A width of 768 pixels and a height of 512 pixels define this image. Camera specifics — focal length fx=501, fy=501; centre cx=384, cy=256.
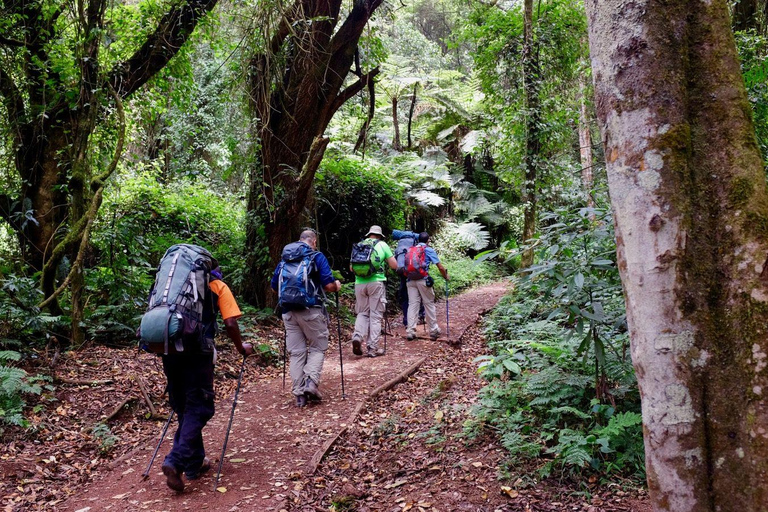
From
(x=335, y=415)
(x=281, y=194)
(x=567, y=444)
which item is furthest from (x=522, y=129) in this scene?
(x=567, y=444)

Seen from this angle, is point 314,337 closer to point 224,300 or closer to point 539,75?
point 224,300

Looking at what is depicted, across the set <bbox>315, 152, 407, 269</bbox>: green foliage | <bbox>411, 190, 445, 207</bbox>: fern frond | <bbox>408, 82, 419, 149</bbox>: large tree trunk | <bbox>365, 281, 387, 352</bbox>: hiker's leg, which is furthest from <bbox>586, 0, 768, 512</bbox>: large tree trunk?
<bbox>408, 82, 419, 149</bbox>: large tree trunk

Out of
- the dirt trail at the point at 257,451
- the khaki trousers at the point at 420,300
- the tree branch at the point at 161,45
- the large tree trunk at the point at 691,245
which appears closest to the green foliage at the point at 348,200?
the khaki trousers at the point at 420,300

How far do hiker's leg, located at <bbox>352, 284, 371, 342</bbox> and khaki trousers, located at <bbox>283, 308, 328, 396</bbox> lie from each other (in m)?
2.33

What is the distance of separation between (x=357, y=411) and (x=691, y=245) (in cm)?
427

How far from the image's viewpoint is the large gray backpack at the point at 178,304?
367cm

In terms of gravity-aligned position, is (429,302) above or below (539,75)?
below

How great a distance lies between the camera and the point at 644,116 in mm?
1857

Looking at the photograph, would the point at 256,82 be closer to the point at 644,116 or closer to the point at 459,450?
the point at 459,450

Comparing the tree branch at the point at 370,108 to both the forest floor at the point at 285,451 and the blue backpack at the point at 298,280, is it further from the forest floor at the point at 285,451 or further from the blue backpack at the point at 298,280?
→ the forest floor at the point at 285,451

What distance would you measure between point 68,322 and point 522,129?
10.4m

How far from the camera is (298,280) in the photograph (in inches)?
222

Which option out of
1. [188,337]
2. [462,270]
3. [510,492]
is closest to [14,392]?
[188,337]

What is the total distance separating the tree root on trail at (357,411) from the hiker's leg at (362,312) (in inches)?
47.5
